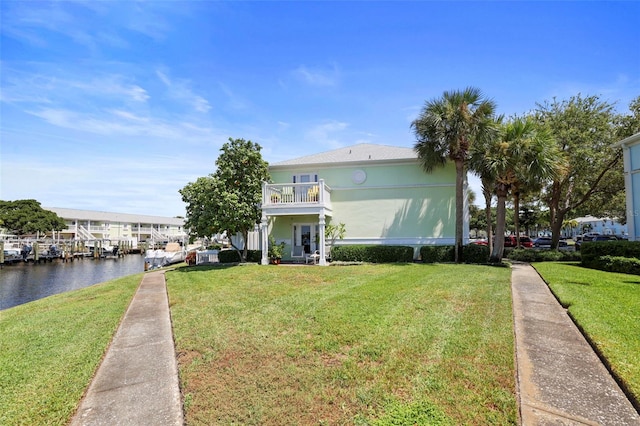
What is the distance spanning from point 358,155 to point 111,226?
7439 cm

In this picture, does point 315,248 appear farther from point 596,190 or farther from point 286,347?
point 596,190

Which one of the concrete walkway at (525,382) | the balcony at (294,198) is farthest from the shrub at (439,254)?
the concrete walkway at (525,382)

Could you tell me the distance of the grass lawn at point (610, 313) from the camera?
456cm

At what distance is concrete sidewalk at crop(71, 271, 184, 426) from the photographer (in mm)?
3676

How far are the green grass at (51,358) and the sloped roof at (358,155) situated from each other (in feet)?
46.4

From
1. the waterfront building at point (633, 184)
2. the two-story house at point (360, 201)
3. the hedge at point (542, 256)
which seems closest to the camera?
the waterfront building at point (633, 184)

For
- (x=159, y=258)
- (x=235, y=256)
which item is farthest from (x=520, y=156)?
(x=159, y=258)

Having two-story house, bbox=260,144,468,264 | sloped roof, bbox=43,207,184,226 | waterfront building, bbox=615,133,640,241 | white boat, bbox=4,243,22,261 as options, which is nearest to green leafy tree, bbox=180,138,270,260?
two-story house, bbox=260,144,468,264

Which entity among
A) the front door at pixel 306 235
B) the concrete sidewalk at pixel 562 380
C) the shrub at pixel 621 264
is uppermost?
the front door at pixel 306 235

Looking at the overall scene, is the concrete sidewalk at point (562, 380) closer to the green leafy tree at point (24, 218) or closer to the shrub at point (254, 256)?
the shrub at point (254, 256)

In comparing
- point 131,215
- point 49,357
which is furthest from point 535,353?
point 131,215

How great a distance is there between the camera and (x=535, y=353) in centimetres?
511

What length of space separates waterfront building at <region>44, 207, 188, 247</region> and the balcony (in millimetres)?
49281

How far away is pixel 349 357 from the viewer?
4949 millimetres
